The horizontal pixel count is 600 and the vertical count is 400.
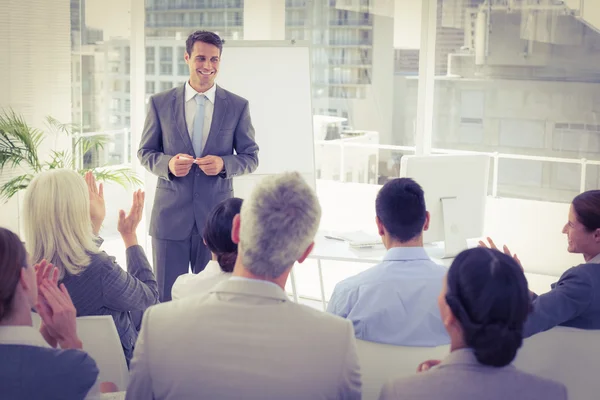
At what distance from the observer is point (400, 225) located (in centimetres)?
264

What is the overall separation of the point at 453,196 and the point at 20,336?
2497mm

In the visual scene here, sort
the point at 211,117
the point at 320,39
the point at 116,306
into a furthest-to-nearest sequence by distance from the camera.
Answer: the point at 320,39 < the point at 211,117 < the point at 116,306

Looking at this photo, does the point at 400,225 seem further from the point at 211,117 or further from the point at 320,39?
the point at 320,39

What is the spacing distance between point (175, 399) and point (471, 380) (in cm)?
61

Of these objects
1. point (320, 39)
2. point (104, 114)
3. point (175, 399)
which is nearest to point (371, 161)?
point (320, 39)

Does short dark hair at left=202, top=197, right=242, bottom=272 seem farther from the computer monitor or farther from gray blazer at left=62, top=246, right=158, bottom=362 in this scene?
the computer monitor

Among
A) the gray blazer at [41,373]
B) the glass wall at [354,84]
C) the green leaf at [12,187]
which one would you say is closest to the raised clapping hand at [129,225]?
the gray blazer at [41,373]

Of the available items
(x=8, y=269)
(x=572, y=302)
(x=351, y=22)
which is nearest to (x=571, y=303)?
(x=572, y=302)

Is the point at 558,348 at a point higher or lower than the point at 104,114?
lower

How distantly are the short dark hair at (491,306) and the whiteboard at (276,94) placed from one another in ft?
11.9

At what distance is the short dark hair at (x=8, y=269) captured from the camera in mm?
1729

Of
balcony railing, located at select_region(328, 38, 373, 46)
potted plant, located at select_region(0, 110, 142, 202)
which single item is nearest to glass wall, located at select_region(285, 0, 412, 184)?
balcony railing, located at select_region(328, 38, 373, 46)

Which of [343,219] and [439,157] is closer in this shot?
[439,157]

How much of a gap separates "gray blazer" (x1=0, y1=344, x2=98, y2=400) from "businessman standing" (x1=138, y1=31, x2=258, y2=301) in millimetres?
2263
